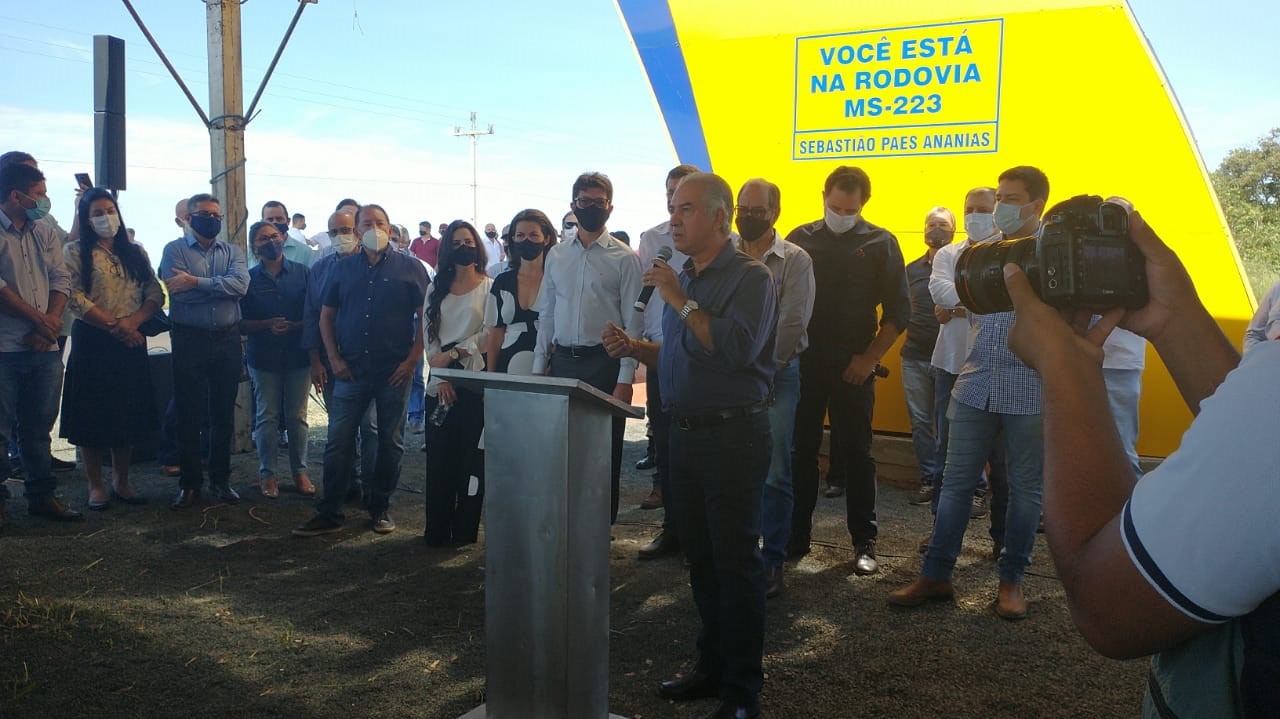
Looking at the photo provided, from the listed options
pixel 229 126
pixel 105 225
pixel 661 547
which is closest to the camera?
pixel 661 547

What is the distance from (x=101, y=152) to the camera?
7.84m

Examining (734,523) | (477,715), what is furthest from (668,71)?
(477,715)

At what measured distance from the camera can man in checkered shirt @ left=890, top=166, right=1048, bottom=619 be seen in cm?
407

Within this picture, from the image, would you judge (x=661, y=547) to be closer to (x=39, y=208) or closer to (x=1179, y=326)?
(x=1179, y=326)

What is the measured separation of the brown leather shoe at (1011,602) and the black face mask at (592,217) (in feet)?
8.54

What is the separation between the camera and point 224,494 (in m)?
6.34

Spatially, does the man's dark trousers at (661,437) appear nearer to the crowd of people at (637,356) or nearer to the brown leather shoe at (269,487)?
the crowd of people at (637,356)

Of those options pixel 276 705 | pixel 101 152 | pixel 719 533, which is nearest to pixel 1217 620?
pixel 719 533

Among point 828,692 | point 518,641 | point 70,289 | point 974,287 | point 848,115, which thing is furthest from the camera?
point 848,115

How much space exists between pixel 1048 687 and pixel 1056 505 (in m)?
2.82

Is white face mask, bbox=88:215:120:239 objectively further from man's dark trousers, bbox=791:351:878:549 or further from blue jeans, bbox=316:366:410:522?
man's dark trousers, bbox=791:351:878:549

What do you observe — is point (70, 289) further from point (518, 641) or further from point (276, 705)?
point (518, 641)

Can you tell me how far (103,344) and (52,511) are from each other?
1.09 meters

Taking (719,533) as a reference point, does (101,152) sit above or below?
above
